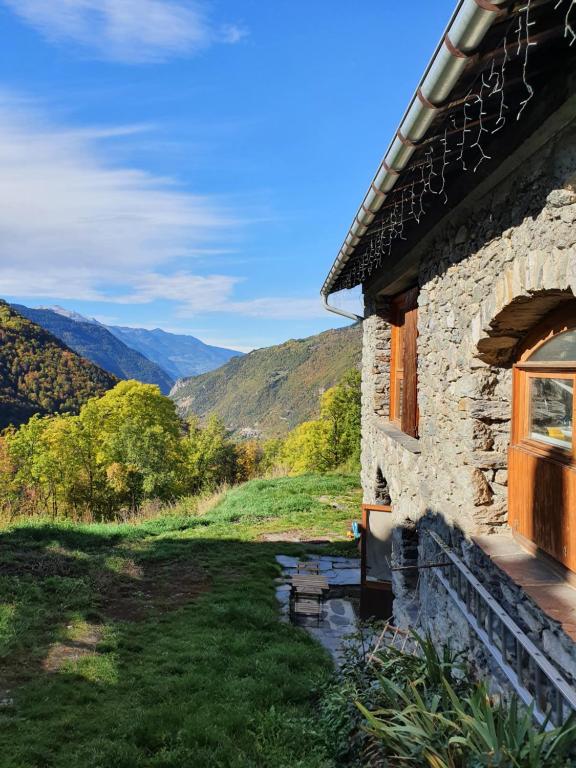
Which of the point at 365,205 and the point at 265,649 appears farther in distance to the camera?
the point at 265,649

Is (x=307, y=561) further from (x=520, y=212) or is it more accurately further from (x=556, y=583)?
Answer: (x=520, y=212)

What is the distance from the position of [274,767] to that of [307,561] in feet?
19.7

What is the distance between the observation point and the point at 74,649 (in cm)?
570

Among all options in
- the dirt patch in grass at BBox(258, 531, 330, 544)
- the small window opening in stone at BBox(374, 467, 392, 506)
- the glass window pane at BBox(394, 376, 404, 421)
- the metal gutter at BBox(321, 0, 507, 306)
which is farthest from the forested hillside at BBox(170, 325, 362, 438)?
the metal gutter at BBox(321, 0, 507, 306)

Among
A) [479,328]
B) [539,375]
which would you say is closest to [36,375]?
[479,328]

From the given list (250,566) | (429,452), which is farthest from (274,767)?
(250,566)

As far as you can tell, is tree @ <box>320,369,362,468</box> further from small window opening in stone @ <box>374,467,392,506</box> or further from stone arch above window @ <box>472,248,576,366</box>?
stone arch above window @ <box>472,248,576,366</box>

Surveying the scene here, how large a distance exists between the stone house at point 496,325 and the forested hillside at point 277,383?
72941 millimetres

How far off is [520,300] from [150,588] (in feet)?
22.7

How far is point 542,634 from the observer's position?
8.60 ft

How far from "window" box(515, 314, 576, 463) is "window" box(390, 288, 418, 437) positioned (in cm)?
283

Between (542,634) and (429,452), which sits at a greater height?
(429,452)

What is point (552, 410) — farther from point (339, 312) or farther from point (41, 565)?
point (41, 565)

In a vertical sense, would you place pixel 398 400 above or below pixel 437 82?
below
